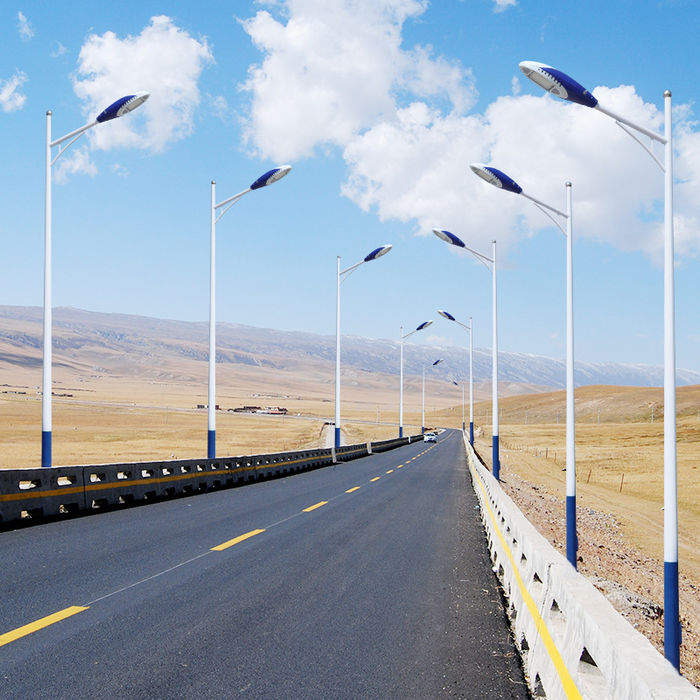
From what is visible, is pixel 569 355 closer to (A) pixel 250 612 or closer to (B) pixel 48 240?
(A) pixel 250 612

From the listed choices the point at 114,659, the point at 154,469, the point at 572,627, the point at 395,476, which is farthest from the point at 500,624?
the point at 395,476

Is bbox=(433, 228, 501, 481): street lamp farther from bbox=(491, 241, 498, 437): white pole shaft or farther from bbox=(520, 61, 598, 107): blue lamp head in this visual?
bbox=(520, 61, 598, 107): blue lamp head

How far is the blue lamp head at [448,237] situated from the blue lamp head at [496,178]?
7620 mm

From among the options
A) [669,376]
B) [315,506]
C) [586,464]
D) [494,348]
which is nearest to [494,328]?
[494,348]

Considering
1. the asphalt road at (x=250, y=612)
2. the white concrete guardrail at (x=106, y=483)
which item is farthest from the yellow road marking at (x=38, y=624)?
the white concrete guardrail at (x=106, y=483)

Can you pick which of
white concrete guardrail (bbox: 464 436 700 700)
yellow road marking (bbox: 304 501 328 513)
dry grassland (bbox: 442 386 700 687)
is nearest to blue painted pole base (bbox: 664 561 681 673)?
white concrete guardrail (bbox: 464 436 700 700)

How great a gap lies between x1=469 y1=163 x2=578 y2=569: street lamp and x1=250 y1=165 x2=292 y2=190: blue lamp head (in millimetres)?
12484

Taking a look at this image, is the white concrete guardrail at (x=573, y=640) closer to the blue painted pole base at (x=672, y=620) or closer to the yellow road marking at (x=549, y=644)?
the yellow road marking at (x=549, y=644)

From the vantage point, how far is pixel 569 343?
1105 centimetres

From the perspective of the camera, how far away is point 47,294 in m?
16.4

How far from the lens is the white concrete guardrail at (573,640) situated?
133 inches

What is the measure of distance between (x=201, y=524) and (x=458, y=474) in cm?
1917

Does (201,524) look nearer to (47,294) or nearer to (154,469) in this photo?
(154,469)

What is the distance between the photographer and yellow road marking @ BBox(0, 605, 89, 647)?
6225 millimetres
